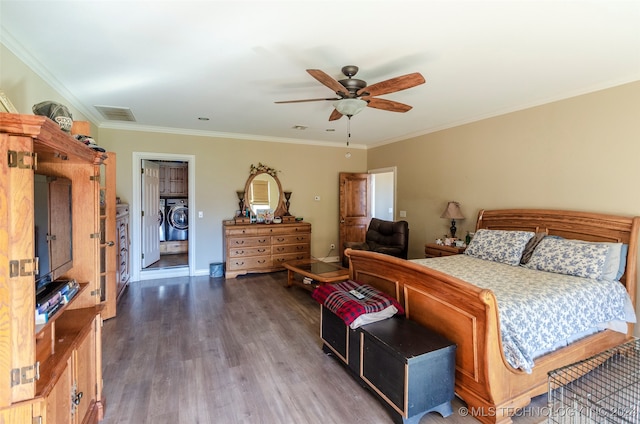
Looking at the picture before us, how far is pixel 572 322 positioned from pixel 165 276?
224 inches

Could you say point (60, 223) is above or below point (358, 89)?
below

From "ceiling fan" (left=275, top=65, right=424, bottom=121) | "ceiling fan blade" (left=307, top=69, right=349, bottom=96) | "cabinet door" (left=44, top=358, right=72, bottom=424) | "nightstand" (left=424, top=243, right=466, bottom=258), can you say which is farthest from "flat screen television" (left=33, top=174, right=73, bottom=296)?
"nightstand" (left=424, top=243, right=466, bottom=258)

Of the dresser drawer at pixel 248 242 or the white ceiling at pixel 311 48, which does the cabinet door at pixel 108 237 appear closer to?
the white ceiling at pixel 311 48

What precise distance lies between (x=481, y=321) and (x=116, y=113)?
498 cm

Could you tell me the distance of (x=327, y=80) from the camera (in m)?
2.34

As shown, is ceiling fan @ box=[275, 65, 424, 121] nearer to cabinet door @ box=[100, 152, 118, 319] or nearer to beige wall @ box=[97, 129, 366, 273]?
cabinet door @ box=[100, 152, 118, 319]

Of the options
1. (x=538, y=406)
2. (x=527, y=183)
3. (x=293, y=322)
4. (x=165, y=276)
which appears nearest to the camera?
(x=538, y=406)

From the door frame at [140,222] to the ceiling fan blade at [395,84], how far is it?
154 inches

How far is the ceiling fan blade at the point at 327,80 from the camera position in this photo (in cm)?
220

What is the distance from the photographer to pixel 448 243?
177 inches

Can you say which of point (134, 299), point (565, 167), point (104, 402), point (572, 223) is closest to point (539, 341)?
point (572, 223)

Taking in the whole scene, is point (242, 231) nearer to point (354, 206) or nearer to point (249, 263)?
point (249, 263)

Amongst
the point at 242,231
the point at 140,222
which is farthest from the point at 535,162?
the point at 140,222

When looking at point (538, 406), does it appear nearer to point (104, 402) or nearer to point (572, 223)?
point (572, 223)
